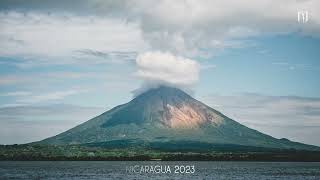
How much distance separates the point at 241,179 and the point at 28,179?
41.4 metres

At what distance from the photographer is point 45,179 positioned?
10319cm

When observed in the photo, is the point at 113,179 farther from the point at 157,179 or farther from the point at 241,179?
the point at 241,179

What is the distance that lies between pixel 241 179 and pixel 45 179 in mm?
38366

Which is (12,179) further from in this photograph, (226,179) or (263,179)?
(263,179)

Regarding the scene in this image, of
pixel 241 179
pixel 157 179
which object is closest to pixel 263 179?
pixel 241 179

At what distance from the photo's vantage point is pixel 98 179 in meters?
107

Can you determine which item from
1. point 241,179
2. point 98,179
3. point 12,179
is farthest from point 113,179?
point 241,179

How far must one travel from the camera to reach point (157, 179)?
10900cm

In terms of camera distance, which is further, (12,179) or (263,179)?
(263,179)

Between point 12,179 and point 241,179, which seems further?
point 241,179

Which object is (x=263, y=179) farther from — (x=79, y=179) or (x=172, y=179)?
(x=79, y=179)

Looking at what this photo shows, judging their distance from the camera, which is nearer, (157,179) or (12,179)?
(12,179)

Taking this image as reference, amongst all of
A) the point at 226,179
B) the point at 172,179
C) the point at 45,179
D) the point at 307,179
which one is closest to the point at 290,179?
the point at 307,179

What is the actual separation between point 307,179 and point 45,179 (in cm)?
5032
